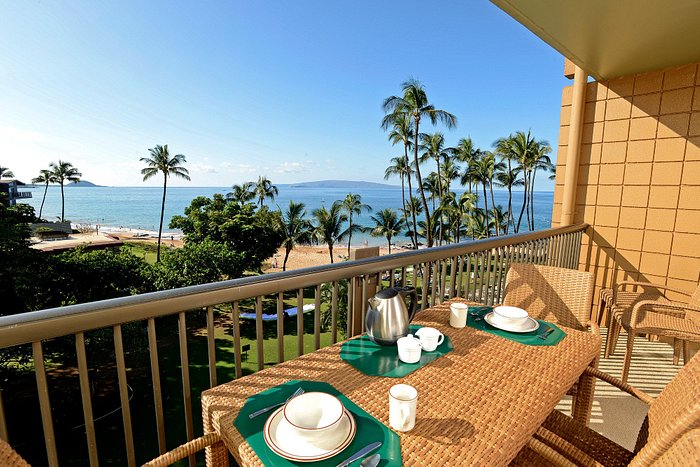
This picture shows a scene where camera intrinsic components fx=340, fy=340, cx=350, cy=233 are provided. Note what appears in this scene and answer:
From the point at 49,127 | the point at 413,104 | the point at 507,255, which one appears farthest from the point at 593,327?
the point at 49,127

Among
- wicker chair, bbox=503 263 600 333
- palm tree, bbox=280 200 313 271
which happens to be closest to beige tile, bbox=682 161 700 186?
wicker chair, bbox=503 263 600 333

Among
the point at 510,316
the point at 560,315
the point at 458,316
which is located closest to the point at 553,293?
the point at 560,315

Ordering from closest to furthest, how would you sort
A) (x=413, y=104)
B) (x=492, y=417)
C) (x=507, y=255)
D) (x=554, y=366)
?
(x=492, y=417)
(x=554, y=366)
(x=507, y=255)
(x=413, y=104)

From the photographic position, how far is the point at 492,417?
932mm

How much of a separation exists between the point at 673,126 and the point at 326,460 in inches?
171

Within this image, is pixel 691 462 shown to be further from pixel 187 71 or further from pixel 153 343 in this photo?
pixel 187 71

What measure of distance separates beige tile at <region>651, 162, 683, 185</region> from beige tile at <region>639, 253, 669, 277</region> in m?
0.73

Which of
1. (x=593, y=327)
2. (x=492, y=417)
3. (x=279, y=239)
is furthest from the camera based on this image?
(x=279, y=239)

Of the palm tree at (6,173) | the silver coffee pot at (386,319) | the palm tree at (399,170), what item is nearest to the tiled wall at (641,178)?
the silver coffee pot at (386,319)

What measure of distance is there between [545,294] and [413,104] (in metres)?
22.1

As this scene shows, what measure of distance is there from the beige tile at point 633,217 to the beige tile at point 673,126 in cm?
75

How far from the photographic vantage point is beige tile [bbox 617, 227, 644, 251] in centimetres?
356

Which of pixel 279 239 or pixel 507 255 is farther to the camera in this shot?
pixel 279 239

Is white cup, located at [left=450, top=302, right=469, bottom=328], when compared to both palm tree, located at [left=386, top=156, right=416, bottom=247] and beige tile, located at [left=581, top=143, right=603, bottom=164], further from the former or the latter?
palm tree, located at [left=386, top=156, right=416, bottom=247]
